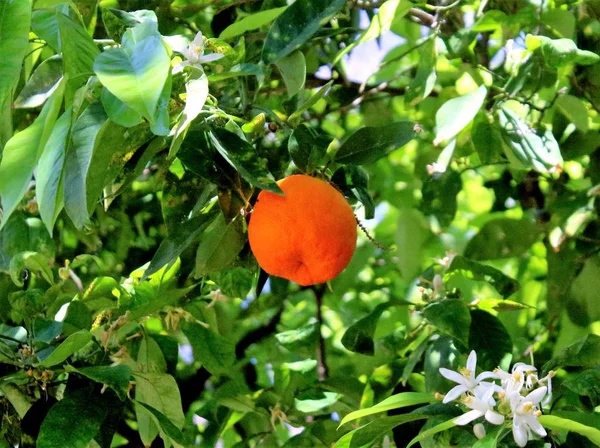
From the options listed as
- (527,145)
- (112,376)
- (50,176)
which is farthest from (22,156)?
(527,145)

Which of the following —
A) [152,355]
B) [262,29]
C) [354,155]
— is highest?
[354,155]

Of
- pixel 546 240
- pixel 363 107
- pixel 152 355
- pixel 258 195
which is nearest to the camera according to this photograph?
pixel 258 195

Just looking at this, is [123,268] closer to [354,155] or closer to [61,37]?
[354,155]

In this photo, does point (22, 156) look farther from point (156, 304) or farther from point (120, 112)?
point (156, 304)

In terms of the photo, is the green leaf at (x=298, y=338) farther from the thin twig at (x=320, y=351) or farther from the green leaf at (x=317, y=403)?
the thin twig at (x=320, y=351)

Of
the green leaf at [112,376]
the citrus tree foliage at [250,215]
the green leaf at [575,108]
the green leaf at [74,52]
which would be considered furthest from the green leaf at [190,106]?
the green leaf at [575,108]

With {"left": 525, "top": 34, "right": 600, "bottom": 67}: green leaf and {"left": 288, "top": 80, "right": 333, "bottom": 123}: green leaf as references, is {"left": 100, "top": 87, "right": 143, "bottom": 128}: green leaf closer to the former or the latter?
{"left": 288, "top": 80, "right": 333, "bottom": 123}: green leaf

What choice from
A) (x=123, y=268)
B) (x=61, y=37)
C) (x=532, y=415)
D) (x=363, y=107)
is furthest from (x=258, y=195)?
(x=363, y=107)
